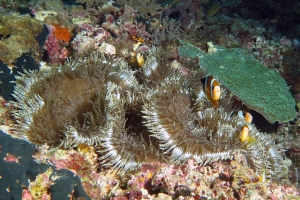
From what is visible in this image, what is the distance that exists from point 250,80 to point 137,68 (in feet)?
7.57

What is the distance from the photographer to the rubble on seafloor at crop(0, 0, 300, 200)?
7.59ft

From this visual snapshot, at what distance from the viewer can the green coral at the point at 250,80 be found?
4660 mm

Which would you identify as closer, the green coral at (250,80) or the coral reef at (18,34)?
the coral reef at (18,34)

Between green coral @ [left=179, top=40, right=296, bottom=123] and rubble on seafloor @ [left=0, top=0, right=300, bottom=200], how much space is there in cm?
3

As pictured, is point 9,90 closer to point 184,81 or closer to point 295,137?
point 184,81

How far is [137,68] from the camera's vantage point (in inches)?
175

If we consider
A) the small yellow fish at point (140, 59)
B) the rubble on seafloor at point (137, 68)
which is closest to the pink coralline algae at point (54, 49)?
the rubble on seafloor at point (137, 68)

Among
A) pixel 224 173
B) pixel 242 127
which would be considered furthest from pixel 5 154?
pixel 242 127

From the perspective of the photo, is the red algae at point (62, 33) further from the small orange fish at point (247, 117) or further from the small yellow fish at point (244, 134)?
the small yellow fish at point (244, 134)

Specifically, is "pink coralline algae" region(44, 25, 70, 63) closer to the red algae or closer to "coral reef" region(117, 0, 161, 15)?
the red algae

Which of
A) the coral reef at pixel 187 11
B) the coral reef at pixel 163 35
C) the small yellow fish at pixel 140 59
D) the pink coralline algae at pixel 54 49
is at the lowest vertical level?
the small yellow fish at pixel 140 59

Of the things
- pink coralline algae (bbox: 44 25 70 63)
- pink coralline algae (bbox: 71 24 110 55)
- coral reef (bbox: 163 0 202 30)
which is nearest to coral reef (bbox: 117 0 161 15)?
coral reef (bbox: 163 0 202 30)

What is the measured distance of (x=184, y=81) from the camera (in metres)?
3.47

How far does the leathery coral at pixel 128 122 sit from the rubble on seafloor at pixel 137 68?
82 mm
